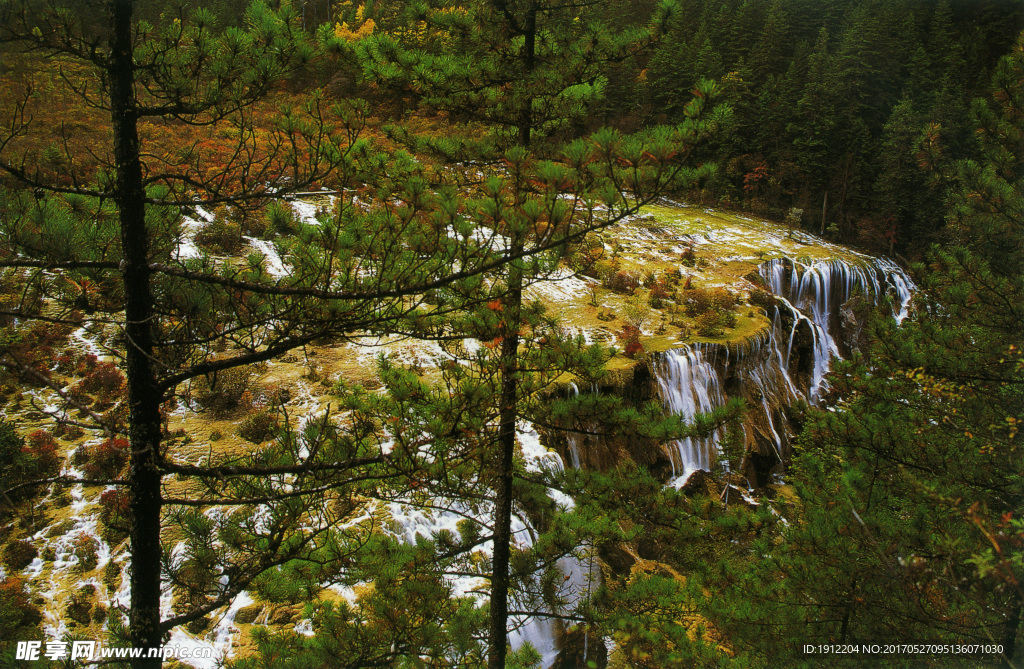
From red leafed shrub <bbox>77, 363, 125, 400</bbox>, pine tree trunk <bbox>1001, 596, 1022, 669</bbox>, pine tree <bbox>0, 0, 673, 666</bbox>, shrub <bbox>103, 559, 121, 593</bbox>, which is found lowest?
shrub <bbox>103, 559, 121, 593</bbox>

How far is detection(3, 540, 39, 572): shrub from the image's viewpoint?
617 cm

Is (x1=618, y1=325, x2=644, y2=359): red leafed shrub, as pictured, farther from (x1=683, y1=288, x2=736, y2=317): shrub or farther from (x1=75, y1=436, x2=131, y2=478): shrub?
(x1=75, y1=436, x2=131, y2=478): shrub

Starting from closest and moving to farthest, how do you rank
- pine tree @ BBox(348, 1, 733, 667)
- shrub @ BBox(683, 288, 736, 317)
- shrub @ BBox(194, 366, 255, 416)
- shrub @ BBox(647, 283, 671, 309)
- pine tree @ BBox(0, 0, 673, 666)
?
pine tree @ BBox(0, 0, 673, 666) → pine tree @ BBox(348, 1, 733, 667) → shrub @ BBox(194, 366, 255, 416) → shrub @ BBox(683, 288, 736, 317) → shrub @ BBox(647, 283, 671, 309)

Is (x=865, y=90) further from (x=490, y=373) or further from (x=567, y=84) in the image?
(x=490, y=373)

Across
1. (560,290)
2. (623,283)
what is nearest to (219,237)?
(560,290)

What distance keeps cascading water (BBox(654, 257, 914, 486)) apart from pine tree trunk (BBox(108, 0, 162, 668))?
23.2ft

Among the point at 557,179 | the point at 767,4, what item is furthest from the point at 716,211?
the point at 557,179

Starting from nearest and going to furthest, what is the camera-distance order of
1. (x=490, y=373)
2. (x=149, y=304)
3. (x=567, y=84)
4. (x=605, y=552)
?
(x=149, y=304) → (x=490, y=373) → (x=567, y=84) → (x=605, y=552)

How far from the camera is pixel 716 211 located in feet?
87.4

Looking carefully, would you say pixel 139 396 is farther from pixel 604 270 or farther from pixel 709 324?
pixel 709 324

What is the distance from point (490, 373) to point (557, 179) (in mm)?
1678

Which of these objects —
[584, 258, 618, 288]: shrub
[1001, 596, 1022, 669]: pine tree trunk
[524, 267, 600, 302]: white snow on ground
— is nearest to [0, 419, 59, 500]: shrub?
[584, 258, 618, 288]: shrub

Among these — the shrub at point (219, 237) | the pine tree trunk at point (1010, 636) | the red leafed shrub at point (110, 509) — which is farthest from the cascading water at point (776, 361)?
the red leafed shrub at point (110, 509)

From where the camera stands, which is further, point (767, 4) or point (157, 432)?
point (767, 4)
